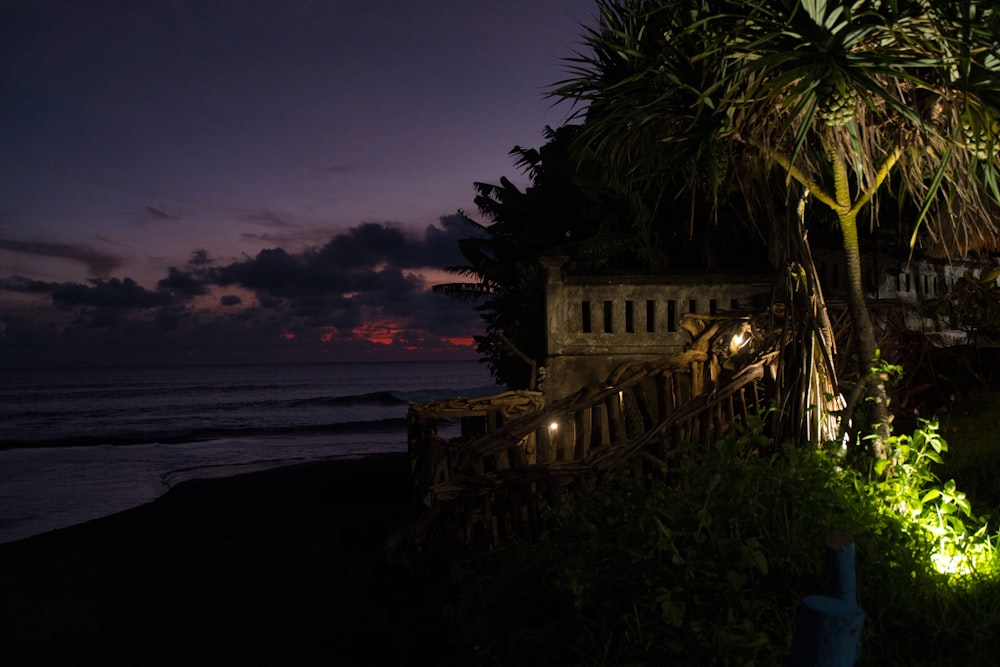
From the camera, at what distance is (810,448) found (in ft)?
14.7

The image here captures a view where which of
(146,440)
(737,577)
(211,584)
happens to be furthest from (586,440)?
(146,440)

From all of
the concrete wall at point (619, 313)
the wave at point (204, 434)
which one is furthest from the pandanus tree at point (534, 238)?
the wave at point (204, 434)

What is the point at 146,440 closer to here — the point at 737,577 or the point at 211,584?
the point at 211,584

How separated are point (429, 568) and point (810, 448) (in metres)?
2.85

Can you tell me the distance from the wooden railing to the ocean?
1225 cm

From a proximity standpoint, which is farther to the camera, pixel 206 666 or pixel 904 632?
pixel 206 666

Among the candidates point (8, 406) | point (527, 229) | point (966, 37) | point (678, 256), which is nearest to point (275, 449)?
point (527, 229)

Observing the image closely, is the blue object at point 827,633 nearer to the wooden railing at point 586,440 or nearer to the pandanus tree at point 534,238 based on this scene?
the wooden railing at point 586,440

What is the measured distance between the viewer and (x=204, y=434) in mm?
32188

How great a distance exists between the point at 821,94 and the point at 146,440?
32.4m

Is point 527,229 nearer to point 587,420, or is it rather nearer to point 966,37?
point 587,420

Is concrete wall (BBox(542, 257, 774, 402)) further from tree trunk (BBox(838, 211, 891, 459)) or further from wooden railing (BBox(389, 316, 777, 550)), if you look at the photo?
tree trunk (BBox(838, 211, 891, 459))

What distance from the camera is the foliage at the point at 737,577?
2988 millimetres

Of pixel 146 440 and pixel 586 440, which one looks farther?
pixel 146 440
